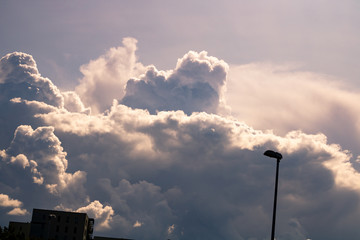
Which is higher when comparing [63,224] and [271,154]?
[271,154]

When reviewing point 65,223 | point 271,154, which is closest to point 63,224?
point 65,223

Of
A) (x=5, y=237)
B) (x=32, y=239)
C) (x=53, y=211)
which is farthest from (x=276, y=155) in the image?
(x=53, y=211)

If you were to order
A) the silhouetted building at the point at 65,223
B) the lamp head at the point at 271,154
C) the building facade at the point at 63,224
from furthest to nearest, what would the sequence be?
the silhouetted building at the point at 65,223 < the building facade at the point at 63,224 < the lamp head at the point at 271,154

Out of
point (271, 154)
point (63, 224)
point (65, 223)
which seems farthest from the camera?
point (65, 223)

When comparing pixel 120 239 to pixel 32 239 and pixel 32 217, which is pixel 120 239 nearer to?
pixel 32 217

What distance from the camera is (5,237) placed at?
57062 millimetres

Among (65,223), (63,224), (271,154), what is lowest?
(63,224)

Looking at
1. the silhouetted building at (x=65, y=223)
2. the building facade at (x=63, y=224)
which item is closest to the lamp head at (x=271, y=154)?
the building facade at (x=63, y=224)

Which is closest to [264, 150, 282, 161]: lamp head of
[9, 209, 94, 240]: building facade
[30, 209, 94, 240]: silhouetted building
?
[9, 209, 94, 240]: building facade

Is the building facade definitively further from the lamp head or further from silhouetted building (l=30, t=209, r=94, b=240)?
the lamp head

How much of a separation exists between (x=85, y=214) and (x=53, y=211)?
9026 millimetres

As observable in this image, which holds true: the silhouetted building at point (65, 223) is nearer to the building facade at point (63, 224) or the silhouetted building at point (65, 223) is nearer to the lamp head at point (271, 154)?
the building facade at point (63, 224)

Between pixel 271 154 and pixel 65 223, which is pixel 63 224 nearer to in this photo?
pixel 65 223

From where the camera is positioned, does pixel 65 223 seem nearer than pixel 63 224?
No
